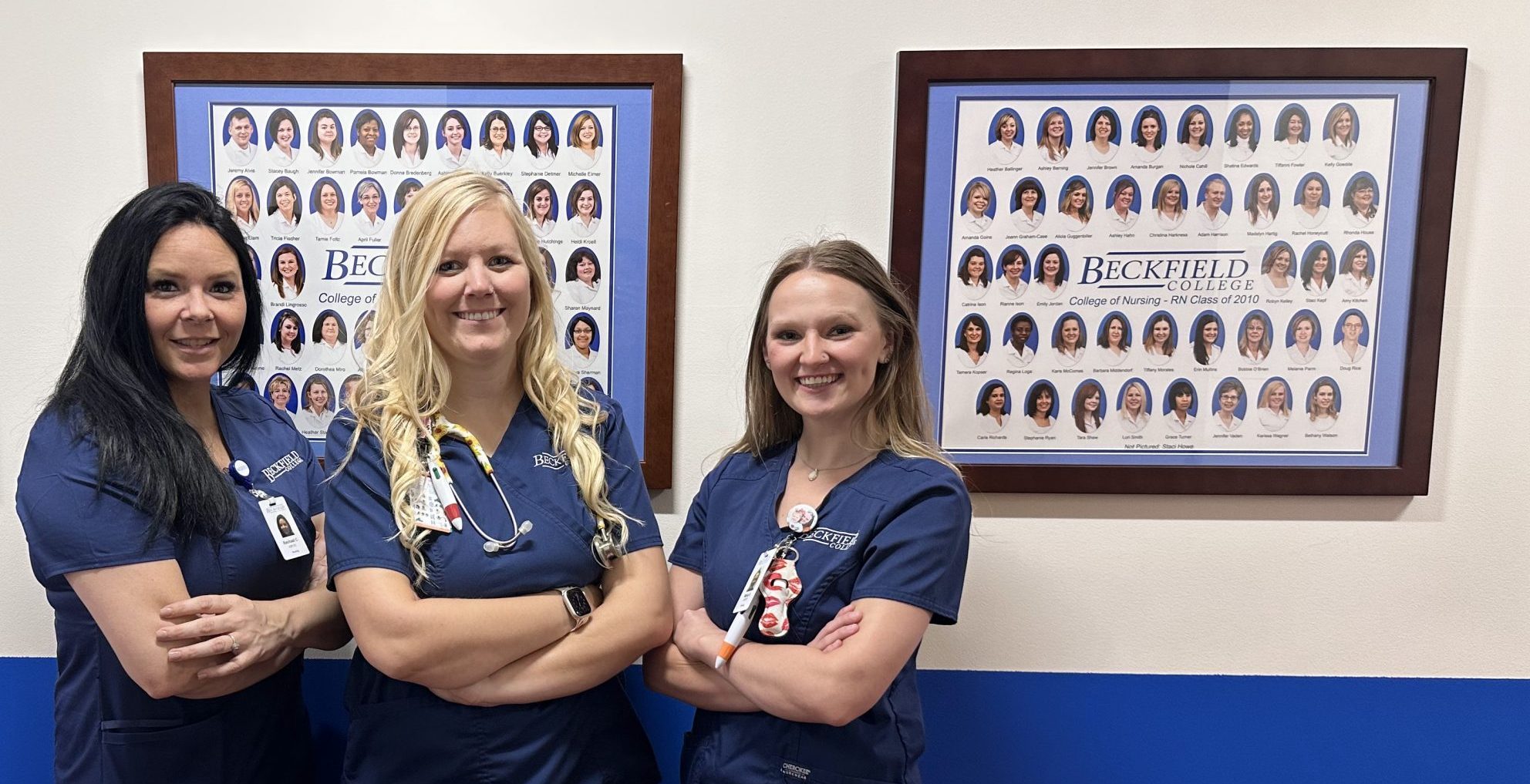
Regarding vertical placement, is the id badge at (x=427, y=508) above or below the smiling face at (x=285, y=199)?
below

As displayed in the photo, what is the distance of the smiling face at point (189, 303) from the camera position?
4.33 feet

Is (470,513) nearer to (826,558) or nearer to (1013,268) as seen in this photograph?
(826,558)

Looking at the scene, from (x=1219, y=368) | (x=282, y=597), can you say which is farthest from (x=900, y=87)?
(x=282, y=597)

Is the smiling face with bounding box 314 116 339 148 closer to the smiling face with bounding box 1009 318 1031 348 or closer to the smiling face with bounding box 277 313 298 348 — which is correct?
the smiling face with bounding box 277 313 298 348

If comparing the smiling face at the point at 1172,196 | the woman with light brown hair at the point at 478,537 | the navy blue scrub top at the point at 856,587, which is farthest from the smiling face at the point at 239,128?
the smiling face at the point at 1172,196

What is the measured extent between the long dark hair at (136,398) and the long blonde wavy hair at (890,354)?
92 centimetres

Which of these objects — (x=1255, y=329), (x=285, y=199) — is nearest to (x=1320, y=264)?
(x=1255, y=329)

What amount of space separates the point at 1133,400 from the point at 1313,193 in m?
0.56

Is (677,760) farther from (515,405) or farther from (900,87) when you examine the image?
(900,87)

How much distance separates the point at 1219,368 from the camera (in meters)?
1.76

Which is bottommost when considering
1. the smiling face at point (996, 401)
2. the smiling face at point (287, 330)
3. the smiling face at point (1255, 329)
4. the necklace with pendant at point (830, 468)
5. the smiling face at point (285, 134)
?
the necklace with pendant at point (830, 468)

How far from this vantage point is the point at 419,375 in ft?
4.31

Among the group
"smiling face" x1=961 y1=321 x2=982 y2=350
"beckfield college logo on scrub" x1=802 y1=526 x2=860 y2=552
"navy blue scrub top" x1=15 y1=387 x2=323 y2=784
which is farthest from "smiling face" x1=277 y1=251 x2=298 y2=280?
"smiling face" x1=961 y1=321 x2=982 y2=350

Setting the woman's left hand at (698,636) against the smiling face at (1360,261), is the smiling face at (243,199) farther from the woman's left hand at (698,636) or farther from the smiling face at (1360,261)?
the smiling face at (1360,261)
